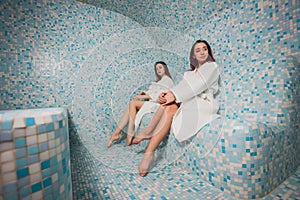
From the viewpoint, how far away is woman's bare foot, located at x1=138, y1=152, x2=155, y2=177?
912 millimetres

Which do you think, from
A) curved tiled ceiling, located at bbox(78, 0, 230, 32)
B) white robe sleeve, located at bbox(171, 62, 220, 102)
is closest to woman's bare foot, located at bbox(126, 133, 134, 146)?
white robe sleeve, located at bbox(171, 62, 220, 102)

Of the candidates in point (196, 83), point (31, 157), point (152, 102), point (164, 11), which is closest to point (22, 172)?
point (31, 157)

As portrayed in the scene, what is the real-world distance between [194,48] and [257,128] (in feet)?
2.36

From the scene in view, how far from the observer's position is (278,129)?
79 centimetres

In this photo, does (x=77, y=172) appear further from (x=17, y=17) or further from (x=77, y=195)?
(x=17, y=17)

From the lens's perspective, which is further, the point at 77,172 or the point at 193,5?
the point at 193,5

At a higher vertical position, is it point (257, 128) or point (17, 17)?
point (17, 17)

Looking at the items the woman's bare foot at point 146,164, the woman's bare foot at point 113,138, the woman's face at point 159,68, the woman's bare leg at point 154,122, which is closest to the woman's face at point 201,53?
the woman's face at point 159,68

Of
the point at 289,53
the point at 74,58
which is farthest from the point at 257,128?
the point at 74,58

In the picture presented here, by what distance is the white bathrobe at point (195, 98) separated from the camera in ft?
2.99

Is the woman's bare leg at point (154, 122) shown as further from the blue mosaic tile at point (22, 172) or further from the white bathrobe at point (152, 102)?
the blue mosaic tile at point (22, 172)

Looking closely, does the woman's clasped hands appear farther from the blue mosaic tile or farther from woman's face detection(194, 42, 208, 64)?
the blue mosaic tile

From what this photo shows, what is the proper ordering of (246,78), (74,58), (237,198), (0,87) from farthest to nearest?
(74,58) → (0,87) → (246,78) → (237,198)

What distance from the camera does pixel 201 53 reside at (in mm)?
1128
